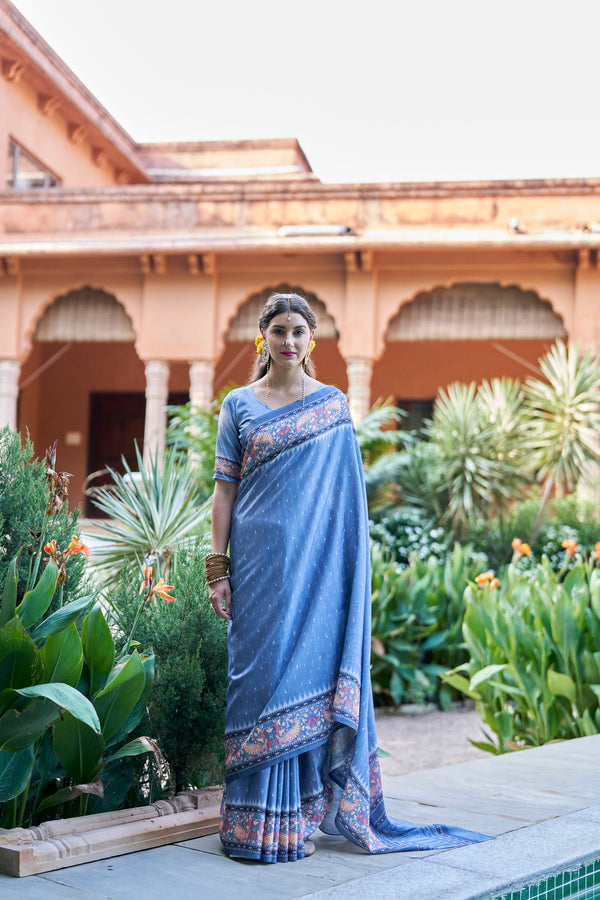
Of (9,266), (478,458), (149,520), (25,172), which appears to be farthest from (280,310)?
(25,172)

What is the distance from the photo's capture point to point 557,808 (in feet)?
10.5

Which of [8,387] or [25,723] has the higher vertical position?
[8,387]

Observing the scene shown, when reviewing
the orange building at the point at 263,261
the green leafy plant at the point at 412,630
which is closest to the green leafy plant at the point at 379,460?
the orange building at the point at 263,261

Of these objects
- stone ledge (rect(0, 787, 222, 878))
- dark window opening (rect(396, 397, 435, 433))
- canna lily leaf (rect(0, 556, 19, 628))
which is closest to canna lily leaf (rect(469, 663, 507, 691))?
stone ledge (rect(0, 787, 222, 878))

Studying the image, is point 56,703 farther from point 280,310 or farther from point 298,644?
point 280,310

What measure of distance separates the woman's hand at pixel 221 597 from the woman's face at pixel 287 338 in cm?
65

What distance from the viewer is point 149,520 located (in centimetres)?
505

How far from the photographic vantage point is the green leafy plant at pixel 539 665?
15.7 feet

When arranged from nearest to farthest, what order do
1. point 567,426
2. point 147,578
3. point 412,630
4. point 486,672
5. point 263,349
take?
point 263,349 < point 147,578 < point 486,672 < point 412,630 < point 567,426

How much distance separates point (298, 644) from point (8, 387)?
10737 mm

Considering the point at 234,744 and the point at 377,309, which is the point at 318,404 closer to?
the point at 234,744

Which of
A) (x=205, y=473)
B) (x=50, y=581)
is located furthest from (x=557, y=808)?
(x=205, y=473)

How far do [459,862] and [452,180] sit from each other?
10.4 meters

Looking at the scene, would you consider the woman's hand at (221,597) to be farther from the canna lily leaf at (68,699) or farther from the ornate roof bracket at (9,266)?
the ornate roof bracket at (9,266)
